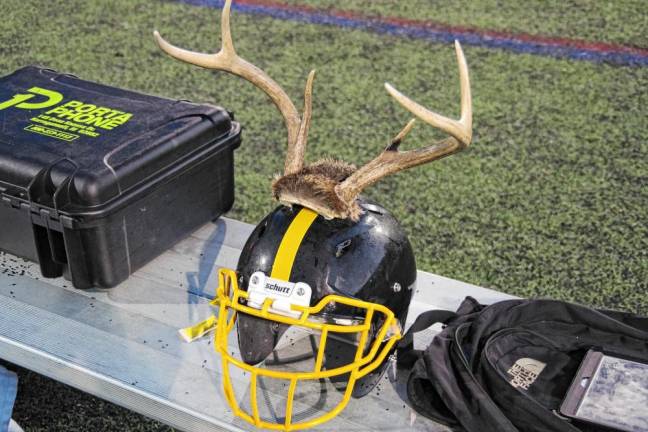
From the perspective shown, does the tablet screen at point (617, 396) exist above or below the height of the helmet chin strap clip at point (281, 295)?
below

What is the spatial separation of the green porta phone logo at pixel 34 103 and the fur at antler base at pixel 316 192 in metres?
1.00

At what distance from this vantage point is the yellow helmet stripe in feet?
5.54

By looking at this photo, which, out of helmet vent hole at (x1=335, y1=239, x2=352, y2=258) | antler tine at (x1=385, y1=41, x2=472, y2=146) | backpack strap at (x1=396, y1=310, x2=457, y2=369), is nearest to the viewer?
antler tine at (x1=385, y1=41, x2=472, y2=146)

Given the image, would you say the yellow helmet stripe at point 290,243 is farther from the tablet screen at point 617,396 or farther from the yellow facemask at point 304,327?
the tablet screen at point 617,396

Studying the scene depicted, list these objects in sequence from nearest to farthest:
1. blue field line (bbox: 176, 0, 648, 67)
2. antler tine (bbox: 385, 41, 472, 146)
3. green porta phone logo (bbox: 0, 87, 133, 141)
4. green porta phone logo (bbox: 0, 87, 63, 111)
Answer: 1. antler tine (bbox: 385, 41, 472, 146)
2. green porta phone logo (bbox: 0, 87, 133, 141)
3. green porta phone logo (bbox: 0, 87, 63, 111)
4. blue field line (bbox: 176, 0, 648, 67)

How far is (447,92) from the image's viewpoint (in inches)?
164

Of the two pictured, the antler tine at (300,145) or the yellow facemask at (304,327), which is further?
the antler tine at (300,145)

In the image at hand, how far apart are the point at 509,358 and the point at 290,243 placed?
675 millimetres

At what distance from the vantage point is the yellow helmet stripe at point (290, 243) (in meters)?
1.69

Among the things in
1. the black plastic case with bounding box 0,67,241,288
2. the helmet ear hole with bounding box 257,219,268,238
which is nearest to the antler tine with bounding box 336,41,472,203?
the helmet ear hole with bounding box 257,219,268,238

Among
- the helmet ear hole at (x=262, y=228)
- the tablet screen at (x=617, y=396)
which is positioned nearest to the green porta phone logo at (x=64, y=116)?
the helmet ear hole at (x=262, y=228)

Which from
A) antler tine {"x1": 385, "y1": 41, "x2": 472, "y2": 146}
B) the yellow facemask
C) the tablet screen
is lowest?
the tablet screen

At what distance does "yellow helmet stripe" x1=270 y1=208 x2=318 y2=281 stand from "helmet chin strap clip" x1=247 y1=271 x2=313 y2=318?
21 millimetres

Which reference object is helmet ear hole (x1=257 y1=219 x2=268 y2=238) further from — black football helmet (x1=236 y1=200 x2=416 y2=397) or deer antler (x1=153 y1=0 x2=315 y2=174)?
deer antler (x1=153 y1=0 x2=315 y2=174)
